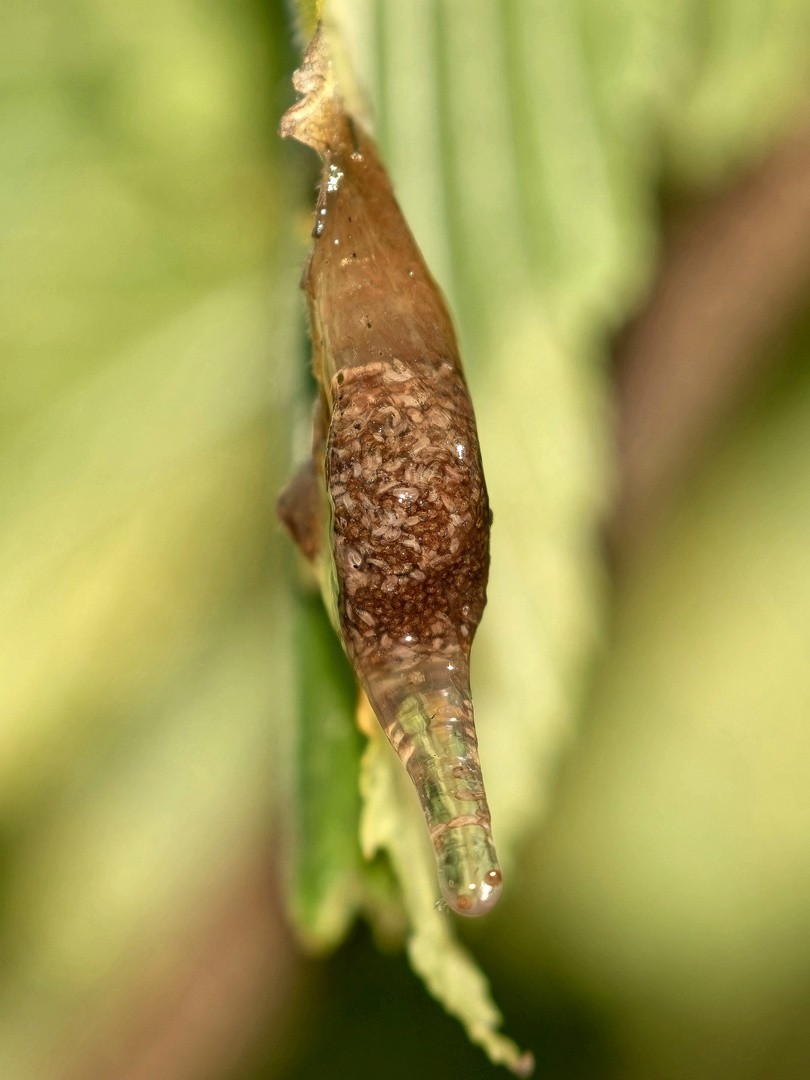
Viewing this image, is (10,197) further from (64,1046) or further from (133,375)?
(64,1046)

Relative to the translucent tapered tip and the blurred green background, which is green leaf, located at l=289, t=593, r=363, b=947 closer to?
the blurred green background

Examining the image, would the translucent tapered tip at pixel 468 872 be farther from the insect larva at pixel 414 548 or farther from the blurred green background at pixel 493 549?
the blurred green background at pixel 493 549

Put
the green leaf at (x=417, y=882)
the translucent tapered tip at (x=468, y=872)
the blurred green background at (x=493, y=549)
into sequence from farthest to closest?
the blurred green background at (x=493, y=549)
the green leaf at (x=417, y=882)
the translucent tapered tip at (x=468, y=872)

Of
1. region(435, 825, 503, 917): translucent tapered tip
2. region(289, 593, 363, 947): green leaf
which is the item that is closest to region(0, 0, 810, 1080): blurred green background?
region(289, 593, 363, 947): green leaf

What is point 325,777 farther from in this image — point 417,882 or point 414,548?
point 414,548

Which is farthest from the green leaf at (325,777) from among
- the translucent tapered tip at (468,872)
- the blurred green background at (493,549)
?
the translucent tapered tip at (468,872)

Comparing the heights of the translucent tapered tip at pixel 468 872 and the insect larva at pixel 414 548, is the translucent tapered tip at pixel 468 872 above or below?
below

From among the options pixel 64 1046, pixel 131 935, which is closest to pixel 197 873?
pixel 131 935
